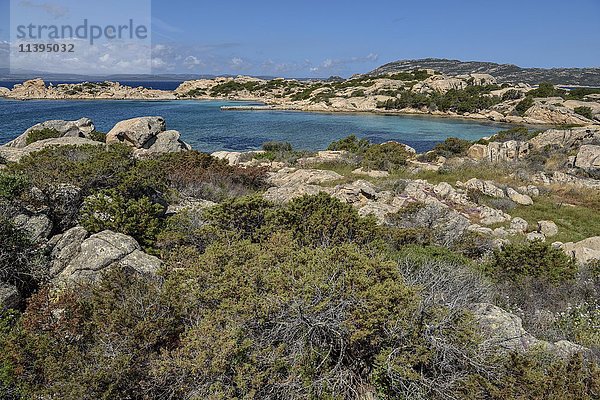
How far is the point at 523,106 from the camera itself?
5544cm

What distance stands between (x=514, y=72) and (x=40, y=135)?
14752 centimetres

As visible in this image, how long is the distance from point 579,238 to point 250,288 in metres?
11.9

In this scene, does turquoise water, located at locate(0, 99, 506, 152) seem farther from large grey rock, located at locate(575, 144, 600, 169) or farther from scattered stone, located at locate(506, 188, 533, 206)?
scattered stone, located at locate(506, 188, 533, 206)

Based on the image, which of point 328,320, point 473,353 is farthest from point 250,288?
point 473,353

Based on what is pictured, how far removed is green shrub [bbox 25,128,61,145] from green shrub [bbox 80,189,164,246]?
44.4 feet

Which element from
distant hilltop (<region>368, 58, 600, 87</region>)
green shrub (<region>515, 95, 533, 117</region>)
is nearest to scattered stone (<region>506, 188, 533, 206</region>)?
green shrub (<region>515, 95, 533, 117</region>)

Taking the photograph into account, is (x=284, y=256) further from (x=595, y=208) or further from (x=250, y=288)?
(x=595, y=208)

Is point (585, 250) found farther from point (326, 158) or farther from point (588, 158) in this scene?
point (326, 158)

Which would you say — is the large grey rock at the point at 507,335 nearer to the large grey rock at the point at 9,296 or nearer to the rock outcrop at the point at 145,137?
the large grey rock at the point at 9,296

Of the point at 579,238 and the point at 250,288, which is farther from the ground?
the point at 250,288

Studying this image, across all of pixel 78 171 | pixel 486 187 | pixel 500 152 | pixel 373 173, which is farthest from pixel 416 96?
pixel 78 171

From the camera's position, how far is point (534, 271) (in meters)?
7.45

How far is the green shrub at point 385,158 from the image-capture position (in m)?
21.5

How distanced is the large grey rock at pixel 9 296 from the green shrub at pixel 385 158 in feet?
57.4
